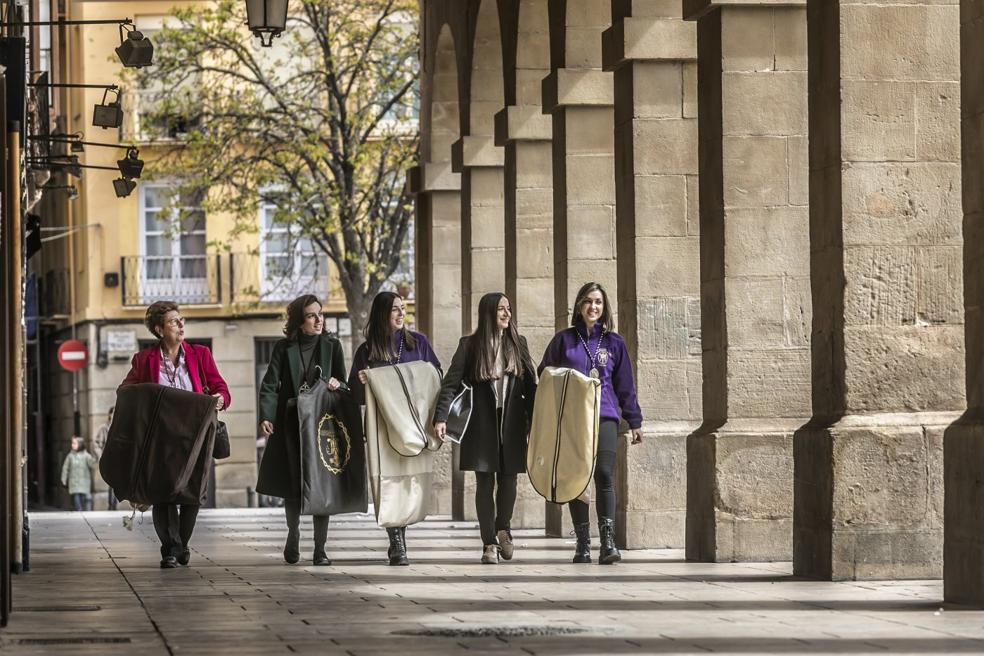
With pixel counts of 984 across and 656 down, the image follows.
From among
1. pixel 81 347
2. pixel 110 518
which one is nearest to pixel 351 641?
pixel 110 518

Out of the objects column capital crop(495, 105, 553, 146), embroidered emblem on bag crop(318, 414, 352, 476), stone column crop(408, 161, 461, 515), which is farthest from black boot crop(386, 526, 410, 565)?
stone column crop(408, 161, 461, 515)

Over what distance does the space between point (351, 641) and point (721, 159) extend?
20.1 feet

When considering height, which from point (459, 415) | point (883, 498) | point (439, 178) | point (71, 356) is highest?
point (439, 178)

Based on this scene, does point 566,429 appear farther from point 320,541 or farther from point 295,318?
point 295,318

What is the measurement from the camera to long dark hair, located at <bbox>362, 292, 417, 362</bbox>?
1445cm

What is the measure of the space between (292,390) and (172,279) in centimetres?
3216

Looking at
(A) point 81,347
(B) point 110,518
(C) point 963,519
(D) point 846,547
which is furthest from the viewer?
(A) point 81,347

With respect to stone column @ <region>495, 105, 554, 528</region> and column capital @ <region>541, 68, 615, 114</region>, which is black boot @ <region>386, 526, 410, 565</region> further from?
stone column @ <region>495, 105, 554, 528</region>

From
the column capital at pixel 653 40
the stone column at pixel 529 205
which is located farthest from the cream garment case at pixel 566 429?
the stone column at pixel 529 205

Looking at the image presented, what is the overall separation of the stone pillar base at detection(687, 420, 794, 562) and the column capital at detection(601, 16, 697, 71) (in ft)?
10.9

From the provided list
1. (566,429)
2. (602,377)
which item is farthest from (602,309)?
(566,429)

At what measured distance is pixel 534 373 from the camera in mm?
14477

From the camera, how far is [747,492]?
13805 mm

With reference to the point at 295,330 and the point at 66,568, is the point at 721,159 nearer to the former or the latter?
the point at 295,330
